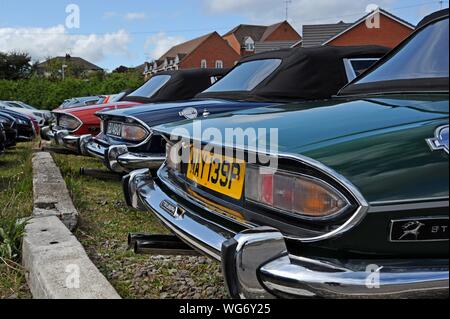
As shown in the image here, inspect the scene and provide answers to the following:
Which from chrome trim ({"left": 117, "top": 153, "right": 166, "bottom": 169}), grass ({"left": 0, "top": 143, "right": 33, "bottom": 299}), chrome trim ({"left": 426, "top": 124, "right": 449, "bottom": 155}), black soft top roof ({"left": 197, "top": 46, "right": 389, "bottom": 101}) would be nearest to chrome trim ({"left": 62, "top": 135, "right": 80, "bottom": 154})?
grass ({"left": 0, "top": 143, "right": 33, "bottom": 299})

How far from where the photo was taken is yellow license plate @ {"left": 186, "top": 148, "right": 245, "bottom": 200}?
2182 millimetres

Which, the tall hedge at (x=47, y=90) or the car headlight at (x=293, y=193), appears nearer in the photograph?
the car headlight at (x=293, y=193)

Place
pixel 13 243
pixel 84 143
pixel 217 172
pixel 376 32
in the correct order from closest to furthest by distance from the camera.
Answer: pixel 217 172, pixel 13 243, pixel 84 143, pixel 376 32

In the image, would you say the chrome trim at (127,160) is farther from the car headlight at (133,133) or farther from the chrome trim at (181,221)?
the chrome trim at (181,221)

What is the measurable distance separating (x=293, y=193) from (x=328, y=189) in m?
0.17

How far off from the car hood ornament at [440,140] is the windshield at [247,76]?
131 inches

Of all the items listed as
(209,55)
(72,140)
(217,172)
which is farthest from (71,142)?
(209,55)

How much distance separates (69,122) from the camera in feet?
24.8

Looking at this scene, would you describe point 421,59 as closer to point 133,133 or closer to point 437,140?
point 437,140

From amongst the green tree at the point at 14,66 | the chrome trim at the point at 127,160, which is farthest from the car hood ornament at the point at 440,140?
the green tree at the point at 14,66

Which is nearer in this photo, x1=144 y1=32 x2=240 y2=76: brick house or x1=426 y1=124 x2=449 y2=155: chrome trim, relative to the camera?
x1=426 y1=124 x2=449 y2=155: chrome trim

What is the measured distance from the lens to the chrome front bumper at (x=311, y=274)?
5.39 ft

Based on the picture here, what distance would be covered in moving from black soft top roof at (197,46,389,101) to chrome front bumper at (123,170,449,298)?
10.1 feet

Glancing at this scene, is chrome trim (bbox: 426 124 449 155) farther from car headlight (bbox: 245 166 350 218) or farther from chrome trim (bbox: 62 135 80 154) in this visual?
chrome trim (bbox: 62 135 80 154)
